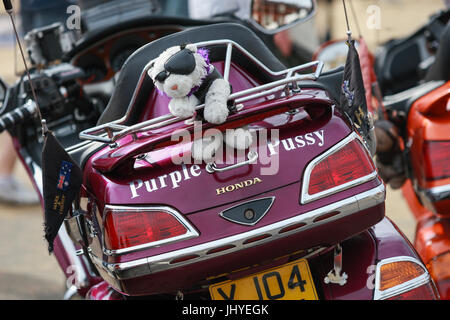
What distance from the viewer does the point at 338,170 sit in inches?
91.8

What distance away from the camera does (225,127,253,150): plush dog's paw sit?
2.35 meters

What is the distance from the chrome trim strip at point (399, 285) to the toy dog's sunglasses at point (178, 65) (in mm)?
1002

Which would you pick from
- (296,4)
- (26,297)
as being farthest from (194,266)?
(26,297)

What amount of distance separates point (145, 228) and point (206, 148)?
34cm

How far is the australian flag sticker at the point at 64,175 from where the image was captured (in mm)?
2346

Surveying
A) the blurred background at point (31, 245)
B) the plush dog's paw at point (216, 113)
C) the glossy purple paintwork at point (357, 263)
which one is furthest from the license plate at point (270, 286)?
the blurred background at point (31, 245)

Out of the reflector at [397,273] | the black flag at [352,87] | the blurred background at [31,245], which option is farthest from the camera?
the blurred background at [31,245]

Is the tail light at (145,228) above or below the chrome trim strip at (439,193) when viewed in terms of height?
above

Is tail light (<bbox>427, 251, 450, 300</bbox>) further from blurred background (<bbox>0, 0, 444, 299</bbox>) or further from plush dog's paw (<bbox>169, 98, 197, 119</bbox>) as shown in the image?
plush dog's paw (<bbox>169, 98, 197, 119</bbox>)

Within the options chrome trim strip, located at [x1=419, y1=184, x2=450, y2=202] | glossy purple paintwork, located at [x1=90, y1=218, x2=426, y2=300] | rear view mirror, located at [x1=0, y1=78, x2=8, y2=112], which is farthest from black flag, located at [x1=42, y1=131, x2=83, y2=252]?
chrome trim strip, located at [x1=419, y1=184, x2=450, y2=202]

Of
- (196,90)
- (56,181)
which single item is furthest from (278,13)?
(56,181)

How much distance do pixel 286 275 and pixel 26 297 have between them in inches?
97.8

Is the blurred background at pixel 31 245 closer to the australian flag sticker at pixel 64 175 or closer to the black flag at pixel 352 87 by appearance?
the black flag at pixel 352 87

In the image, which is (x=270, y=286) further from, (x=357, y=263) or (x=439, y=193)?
(x=439, y=193)
